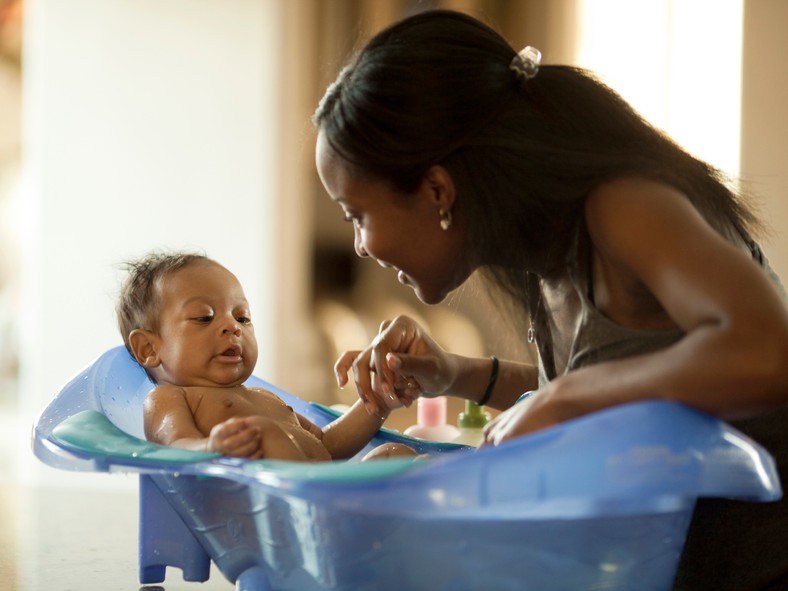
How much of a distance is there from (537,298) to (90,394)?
42cm

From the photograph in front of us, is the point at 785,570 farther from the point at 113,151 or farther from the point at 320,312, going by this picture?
the point at 113,151

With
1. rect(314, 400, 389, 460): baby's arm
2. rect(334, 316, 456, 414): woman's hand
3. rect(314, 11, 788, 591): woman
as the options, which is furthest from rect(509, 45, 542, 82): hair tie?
rect(314, 400, 389, 460): baby's arm

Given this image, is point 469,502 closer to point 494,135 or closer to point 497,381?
point 494,135

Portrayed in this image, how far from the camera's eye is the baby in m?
1.01

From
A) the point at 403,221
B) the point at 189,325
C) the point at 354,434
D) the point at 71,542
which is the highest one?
the point at 403,221

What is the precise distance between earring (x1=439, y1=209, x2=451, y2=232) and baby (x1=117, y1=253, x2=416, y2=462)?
247 millimetres

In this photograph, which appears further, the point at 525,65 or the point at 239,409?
the point at 239,409

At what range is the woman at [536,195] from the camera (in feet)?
2.40

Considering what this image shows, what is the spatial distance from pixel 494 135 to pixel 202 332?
1.44 ft

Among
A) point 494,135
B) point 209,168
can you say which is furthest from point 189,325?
point 209,168

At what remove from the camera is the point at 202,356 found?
107cm

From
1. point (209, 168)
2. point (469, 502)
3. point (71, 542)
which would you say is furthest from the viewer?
point (209, 168)

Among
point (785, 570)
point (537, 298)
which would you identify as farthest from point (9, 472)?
point (785, 570)

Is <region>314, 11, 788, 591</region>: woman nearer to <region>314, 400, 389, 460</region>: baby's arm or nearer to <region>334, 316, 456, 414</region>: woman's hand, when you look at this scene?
<region>334, 316, 456, 414</region>: woman's hand
